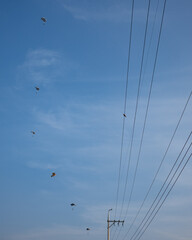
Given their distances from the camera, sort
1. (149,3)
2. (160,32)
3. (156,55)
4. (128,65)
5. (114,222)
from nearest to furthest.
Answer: (149,3)
(160,32)
(156,55)
(128,65)
(114,222)

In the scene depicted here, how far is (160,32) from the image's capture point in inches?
439

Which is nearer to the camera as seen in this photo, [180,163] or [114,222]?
[180,163]

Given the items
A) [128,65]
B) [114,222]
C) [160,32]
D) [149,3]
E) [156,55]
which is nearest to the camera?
[149,3]

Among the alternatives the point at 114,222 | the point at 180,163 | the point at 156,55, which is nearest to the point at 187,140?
the point at 180,163

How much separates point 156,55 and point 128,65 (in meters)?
1.45

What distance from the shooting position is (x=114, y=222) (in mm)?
36000

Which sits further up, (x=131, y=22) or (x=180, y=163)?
(x=131, y=22)

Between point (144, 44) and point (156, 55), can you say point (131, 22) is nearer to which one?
point (144, 44)

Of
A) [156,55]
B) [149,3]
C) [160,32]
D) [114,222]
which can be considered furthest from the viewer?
[114,222]

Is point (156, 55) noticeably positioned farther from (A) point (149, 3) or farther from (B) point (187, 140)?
(B) point (187, 140)

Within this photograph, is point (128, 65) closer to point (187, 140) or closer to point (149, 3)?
point (149, 3)

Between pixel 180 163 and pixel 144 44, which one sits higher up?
pixel 144 44

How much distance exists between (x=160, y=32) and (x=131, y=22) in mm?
1332

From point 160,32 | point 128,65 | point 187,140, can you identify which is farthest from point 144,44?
point 187,140
